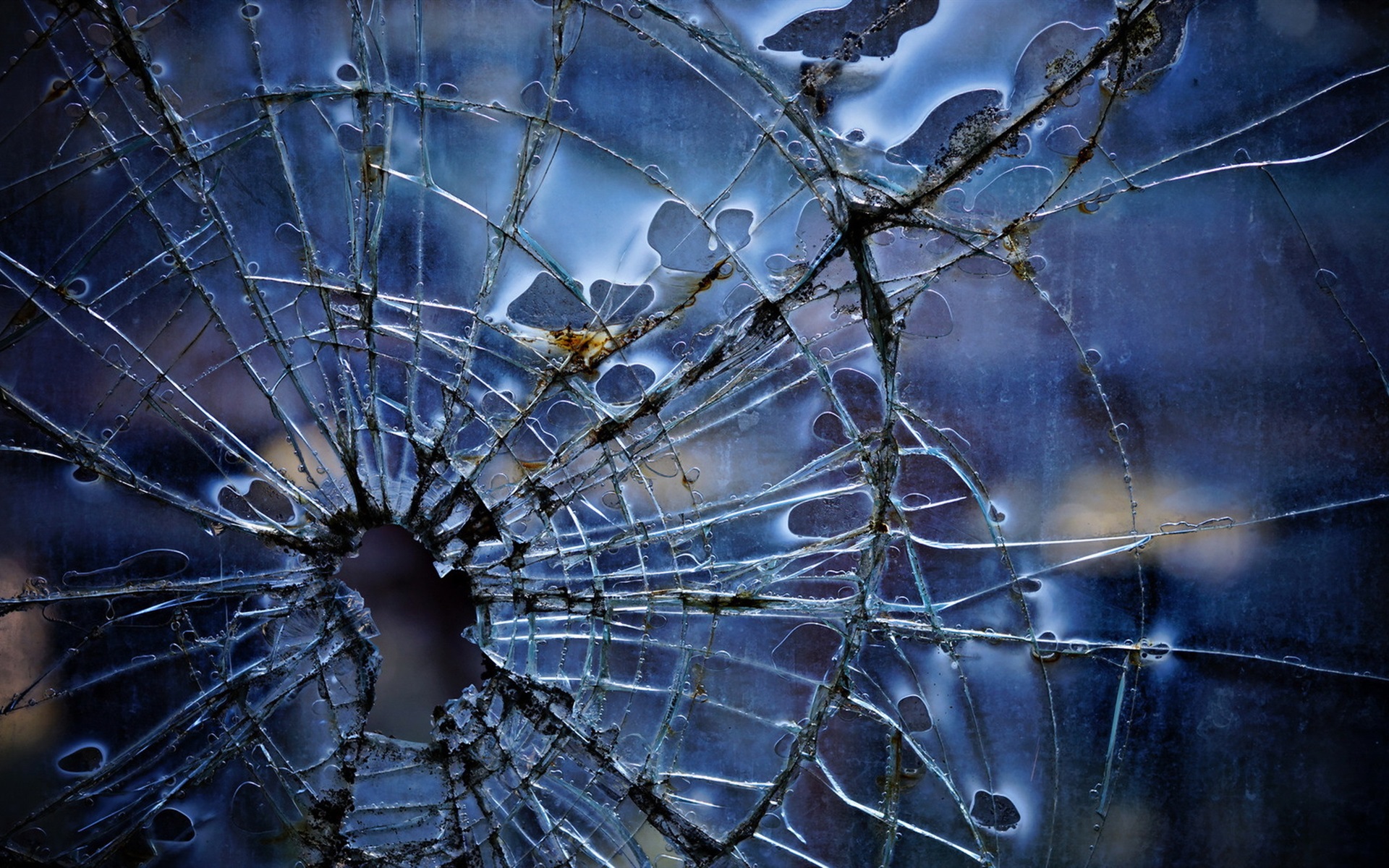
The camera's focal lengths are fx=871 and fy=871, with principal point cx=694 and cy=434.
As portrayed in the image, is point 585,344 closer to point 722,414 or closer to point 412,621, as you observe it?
point 722,414

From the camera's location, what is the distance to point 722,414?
63.5 inches

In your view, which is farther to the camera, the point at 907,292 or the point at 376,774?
the point at 376,774

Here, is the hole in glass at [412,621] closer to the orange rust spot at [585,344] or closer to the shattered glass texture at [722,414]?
the shattered glass texture at [722,414]

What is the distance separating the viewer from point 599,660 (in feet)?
5.41

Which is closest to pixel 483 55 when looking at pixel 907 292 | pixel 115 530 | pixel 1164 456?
pixel 907 292

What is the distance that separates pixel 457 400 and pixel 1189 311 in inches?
53.6

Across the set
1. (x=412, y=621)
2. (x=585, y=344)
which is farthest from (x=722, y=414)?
(x=412, y=621)

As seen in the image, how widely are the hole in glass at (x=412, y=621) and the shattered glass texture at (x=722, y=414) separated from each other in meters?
0.46

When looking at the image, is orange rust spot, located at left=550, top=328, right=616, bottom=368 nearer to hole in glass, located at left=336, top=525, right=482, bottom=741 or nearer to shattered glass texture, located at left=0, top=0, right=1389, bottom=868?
shattered glass texture, located at left=0, top=0, right=1389, bottom=868

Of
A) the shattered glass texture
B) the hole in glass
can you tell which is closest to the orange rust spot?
the shattered glass texture

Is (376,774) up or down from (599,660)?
down

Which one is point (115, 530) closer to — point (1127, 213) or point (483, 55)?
point (483, 55)

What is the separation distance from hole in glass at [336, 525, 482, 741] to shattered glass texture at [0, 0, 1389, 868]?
457mm

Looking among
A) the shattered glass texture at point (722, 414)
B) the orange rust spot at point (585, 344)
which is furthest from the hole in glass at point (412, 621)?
the orange rust spot at point (585, 344)
